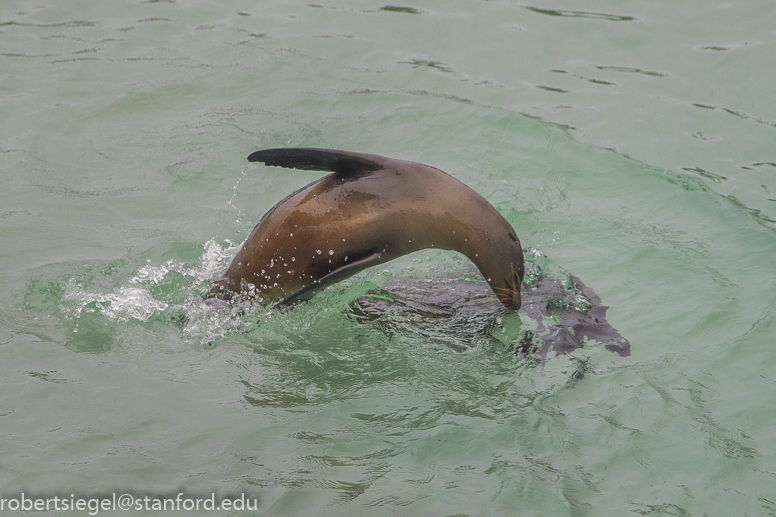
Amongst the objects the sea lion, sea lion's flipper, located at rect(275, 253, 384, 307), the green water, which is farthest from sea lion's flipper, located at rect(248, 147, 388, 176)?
the green water

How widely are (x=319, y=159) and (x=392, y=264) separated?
1.95 m

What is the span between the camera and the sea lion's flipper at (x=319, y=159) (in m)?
4.38

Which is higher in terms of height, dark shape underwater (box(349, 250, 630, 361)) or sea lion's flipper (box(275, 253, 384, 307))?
sea lion's flipper (box(275, 253, 384, 307))

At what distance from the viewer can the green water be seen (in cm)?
410

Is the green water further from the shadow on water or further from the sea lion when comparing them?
the sea lion

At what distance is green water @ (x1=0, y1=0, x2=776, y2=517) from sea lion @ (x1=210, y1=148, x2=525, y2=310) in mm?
628

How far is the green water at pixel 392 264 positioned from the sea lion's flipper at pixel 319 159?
121 centimetres

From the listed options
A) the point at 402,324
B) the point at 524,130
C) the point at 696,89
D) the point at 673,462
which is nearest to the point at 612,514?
the point at 673,462

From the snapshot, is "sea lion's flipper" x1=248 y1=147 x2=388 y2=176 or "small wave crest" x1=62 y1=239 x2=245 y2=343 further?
"small wave crest" x1=62 y1=239 x2=245 y2=343

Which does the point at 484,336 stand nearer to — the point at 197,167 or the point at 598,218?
the point at 598,218

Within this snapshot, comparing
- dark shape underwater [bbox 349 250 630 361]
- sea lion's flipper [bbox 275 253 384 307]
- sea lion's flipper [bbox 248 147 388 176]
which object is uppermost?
sea lion's flipper [bbox 248 147 388 176]

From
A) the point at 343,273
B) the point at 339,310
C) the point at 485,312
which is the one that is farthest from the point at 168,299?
the point at 485,312

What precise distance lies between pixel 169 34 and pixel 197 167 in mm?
2997

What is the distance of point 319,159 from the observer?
4430 millimetres
